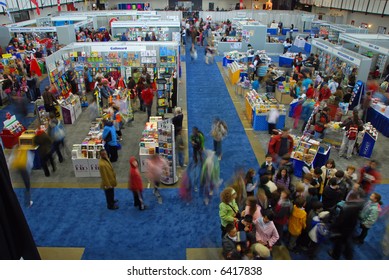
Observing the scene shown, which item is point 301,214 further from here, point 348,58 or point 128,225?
point 348,58

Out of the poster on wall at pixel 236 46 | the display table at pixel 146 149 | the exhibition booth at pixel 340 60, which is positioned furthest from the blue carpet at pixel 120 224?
the poster on wall at pixel 236 46

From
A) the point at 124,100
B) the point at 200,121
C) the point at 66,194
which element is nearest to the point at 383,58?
the point at 200,121

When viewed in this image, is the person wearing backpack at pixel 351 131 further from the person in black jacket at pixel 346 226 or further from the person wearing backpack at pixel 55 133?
the person wearing backpack at pixel 55 133

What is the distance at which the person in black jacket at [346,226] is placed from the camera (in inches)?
184

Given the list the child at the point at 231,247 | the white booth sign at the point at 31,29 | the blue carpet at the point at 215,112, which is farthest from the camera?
the white booth sign at the point at 31,29

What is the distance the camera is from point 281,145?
23.9 ft

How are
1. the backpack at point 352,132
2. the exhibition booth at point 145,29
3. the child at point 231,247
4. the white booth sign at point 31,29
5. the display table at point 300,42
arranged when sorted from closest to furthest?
the child at point 231,247, the backpack at point 352,132, the white booth sign at point 31,29, the exhibition booth at point 145,29, the display table at point 300,42

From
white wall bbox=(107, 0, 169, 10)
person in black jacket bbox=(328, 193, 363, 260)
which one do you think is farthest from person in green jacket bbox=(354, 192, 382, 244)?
white wall bbox=(107, 0, 169, 10)

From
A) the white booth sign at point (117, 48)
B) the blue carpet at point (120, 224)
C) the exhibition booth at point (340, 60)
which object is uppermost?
the white booth sign at point (117, 48)

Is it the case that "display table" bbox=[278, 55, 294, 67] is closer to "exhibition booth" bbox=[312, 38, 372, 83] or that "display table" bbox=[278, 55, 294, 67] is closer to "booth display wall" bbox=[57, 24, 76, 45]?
"exhibition booth" bbox=[312, 38, 372, 83]

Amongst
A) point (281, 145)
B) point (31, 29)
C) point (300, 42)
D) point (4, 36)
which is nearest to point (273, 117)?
point (281, 145)

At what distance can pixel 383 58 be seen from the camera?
15.6 metres

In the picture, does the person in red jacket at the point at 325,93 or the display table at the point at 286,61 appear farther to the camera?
the display table at the point at 286,61
